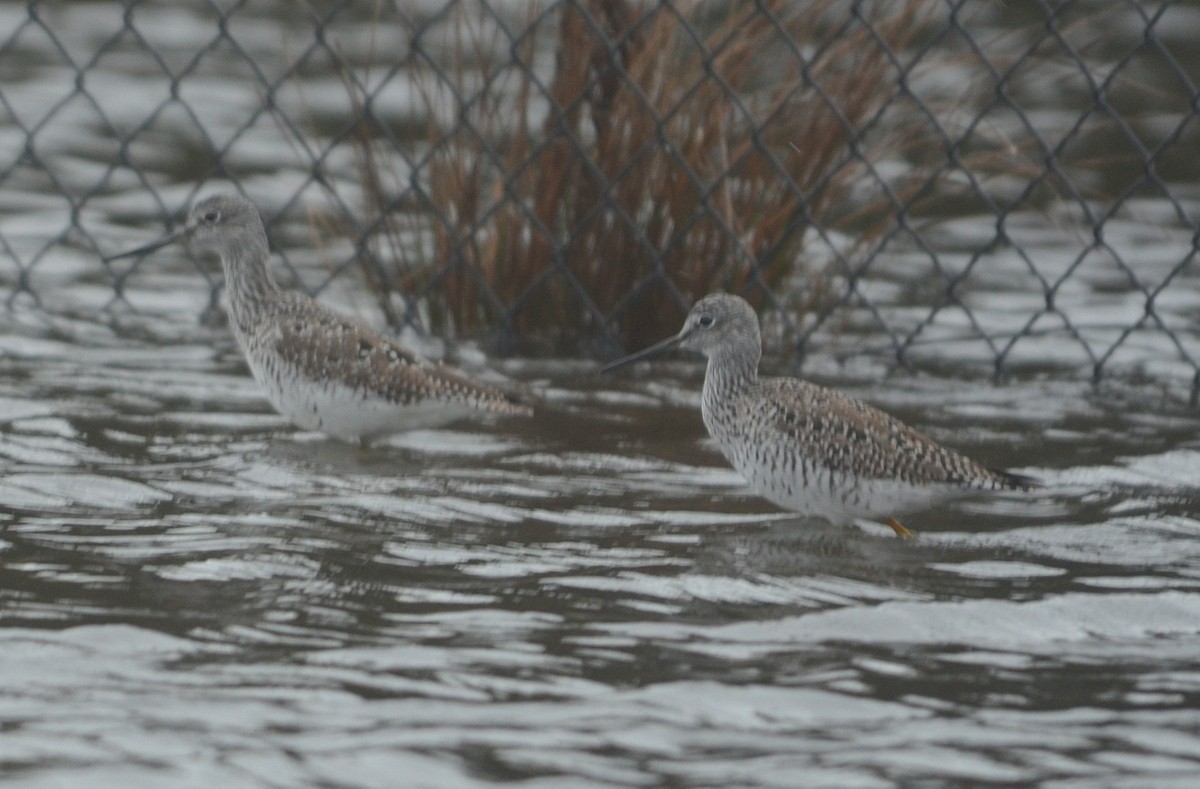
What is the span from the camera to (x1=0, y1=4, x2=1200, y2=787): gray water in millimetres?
4609

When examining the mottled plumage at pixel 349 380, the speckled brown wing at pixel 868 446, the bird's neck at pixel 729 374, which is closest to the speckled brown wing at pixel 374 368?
the mottled plumage at pixel 349 380

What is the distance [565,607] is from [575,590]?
18cm

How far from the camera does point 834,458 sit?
6699 mm

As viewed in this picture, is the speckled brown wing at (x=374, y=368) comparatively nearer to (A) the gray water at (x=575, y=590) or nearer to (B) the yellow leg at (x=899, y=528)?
(A) the gray water at (x=575, y=590)

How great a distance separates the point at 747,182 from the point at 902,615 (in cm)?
368

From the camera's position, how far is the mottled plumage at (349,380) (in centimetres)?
775

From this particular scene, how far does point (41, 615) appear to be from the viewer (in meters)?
5.40

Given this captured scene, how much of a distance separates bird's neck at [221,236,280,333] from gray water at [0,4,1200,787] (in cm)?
43

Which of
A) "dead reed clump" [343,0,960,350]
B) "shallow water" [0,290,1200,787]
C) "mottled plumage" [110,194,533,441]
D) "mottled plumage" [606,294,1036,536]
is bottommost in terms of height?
"shallow water" [0,290,1200,787]

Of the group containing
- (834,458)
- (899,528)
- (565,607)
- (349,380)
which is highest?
(349,380)

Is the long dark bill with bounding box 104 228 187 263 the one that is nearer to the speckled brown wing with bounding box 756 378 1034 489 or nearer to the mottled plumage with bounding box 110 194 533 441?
the mottled plumage with bounding box 110 194 533 441

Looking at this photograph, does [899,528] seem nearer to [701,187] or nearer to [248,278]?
[701,187]

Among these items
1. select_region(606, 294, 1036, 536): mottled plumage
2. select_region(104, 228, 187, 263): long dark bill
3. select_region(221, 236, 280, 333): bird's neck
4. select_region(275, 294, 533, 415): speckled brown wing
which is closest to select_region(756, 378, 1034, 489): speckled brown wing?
select_region(606, 294, 1036, 536): mottled plumage

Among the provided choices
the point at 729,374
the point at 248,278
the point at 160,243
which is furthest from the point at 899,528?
the point at 160,243
